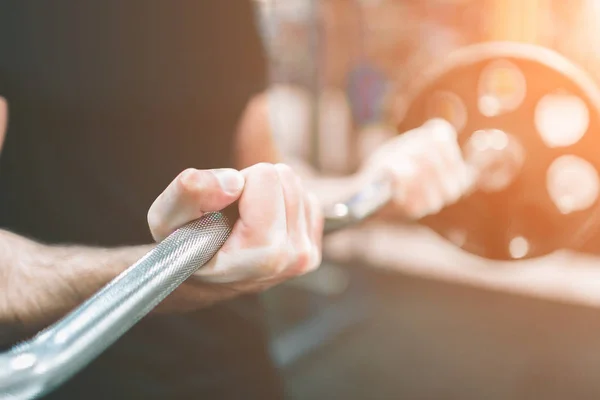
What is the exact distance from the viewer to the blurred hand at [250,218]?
1.31ft

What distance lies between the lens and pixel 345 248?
240cm

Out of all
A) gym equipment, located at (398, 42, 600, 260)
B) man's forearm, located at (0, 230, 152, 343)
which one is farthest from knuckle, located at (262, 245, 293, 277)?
gym equipment, located at (398, 42, 600, 260)

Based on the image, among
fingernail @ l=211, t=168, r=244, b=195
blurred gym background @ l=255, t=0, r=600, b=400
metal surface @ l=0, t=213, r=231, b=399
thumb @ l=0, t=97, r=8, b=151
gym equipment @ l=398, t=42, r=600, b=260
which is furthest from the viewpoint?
blurred gym background @ l=255, t=0, r=600, b=400

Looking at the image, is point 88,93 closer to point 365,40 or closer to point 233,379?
point 233,379

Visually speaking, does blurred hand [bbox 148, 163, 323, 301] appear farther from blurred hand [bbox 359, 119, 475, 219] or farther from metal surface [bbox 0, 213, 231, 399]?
blurred hand [bbox 359, 119, 475, 219]

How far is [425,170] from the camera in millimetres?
756

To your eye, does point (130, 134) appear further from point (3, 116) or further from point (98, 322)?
point (98, 322)

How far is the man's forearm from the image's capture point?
501 mm

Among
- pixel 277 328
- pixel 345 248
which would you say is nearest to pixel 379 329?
pixel 277 328

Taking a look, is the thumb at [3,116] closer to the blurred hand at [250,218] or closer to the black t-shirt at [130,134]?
the black t-shirt at [130,134]

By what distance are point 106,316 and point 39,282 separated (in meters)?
0.22

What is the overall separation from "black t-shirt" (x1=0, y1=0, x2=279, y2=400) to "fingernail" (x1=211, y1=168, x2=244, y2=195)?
0.51 feet

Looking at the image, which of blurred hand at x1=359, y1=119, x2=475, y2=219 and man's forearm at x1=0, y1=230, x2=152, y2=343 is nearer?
man's forearm at x1=0, y1=230, x2=152, y2=343

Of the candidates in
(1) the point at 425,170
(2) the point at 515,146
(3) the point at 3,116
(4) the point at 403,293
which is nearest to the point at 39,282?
(3) the point at 3,116
